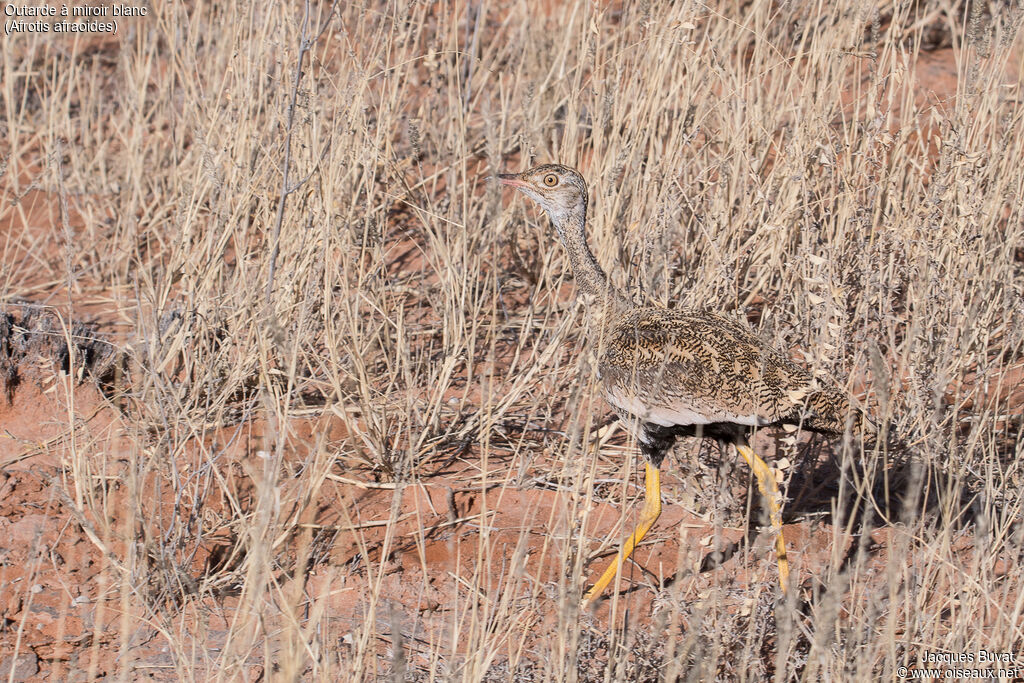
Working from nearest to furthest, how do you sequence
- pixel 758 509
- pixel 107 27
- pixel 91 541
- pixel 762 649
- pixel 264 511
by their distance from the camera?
1. pixel 264 511
2. pixel 762 649
3. pixel 91 541
4. pixel 758 509
5. pixel 107 27

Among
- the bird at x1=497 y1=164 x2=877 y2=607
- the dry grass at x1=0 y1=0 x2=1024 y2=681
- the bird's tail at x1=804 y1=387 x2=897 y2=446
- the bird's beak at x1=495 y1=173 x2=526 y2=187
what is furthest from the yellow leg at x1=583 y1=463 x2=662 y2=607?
the bird's beak at x1=495 y1=173 x2=526 y2=187

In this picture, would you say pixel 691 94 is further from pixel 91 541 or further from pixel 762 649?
pixel 91 541

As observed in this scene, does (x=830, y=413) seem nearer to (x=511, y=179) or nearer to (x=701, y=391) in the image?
(x=701, y=391)

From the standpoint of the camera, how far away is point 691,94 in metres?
4.05

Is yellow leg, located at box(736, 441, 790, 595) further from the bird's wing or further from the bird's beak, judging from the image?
the bird's beak

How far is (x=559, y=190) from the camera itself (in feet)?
11.8

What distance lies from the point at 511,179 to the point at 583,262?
42 centimetres

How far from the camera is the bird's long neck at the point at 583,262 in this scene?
350 centimetres

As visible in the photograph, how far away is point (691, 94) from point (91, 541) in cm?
261

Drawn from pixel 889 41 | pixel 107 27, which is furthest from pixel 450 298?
pixel 107 27

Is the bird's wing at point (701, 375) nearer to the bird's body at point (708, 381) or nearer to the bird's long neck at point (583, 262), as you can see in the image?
the bird's body at point (708, 381)

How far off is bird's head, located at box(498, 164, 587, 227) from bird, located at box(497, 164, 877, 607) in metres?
0.35

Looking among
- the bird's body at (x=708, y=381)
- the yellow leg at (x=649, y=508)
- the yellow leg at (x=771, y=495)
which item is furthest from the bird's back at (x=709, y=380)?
the yellow leg at (x=649, y=508)

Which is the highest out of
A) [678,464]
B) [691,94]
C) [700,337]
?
[691,94]
